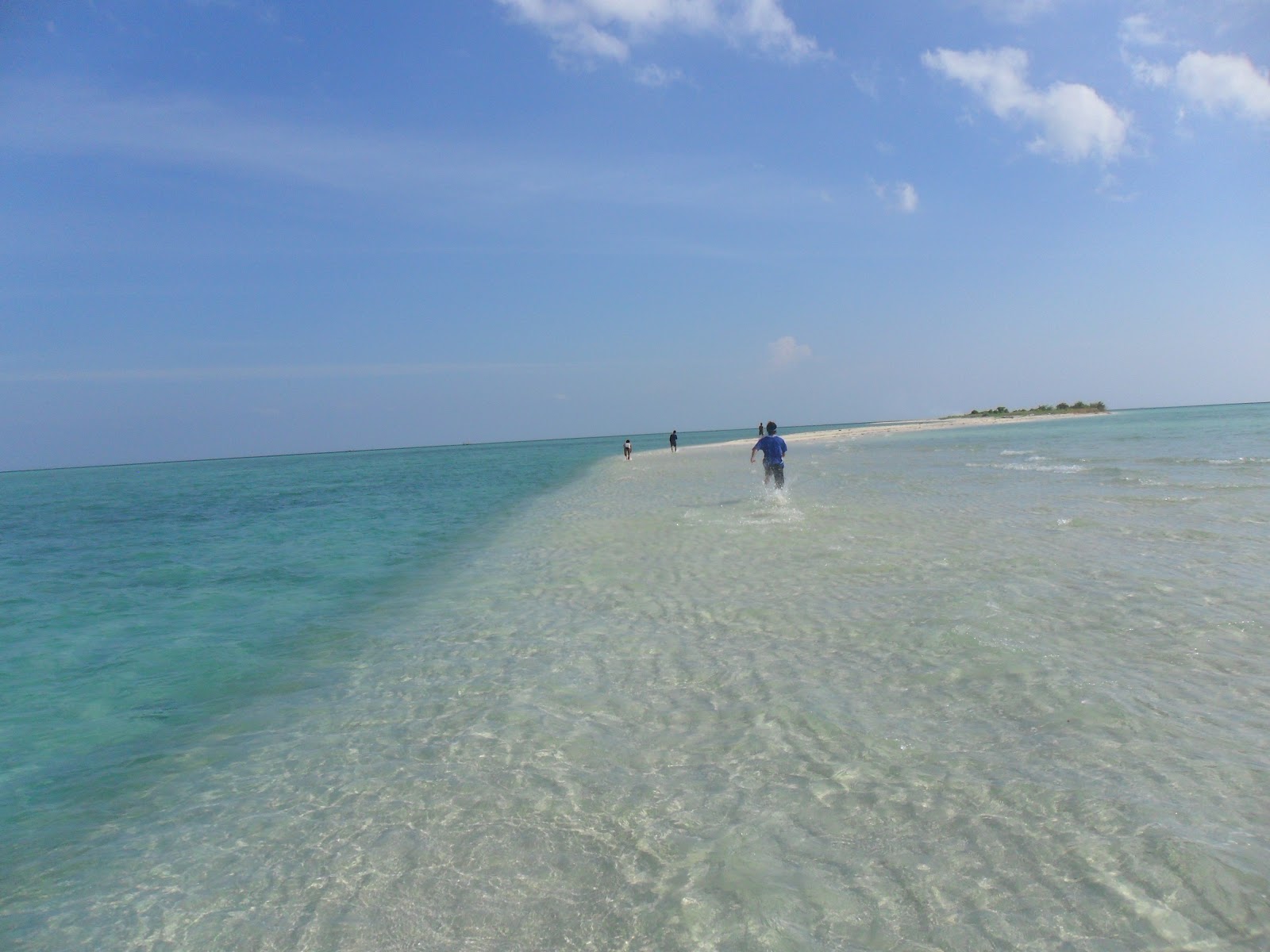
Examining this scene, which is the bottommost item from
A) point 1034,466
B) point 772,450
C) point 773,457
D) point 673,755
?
point 673,755

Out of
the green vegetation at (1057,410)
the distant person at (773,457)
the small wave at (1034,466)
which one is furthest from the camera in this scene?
the green vegetation at (1057,410)

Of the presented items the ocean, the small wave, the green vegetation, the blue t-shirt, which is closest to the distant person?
the blue t-shirt

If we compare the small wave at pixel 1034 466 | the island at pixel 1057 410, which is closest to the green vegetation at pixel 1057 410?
the island at pixel 1057 410

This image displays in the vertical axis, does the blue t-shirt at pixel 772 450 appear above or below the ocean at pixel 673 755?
above

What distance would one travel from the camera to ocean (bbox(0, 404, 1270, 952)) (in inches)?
146

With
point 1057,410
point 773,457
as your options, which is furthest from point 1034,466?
point 1057,410

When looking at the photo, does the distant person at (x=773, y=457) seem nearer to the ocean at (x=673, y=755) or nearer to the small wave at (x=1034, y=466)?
the ocean at (x=673, y=755)

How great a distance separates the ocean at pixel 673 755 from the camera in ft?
12.2

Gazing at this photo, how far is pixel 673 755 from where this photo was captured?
547cm

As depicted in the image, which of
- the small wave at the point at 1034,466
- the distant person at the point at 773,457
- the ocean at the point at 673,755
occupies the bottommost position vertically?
the ocean at the point at 673,755

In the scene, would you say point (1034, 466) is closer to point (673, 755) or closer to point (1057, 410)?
point (673, 755)

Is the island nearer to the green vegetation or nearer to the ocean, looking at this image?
A: the green vegetation

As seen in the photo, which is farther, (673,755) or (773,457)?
(773,457)

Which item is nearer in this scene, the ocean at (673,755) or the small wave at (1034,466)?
the ocean at (673,755)
